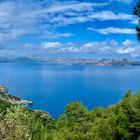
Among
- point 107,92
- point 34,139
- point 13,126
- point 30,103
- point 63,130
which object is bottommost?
point 13,126

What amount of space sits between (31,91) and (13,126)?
173 meters

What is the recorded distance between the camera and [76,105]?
3822 centimetres

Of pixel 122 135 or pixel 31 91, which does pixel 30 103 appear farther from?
pixel 122 135

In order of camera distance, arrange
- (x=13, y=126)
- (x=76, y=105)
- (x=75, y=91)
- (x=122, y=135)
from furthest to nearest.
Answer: (x=75, y=91) < (x=76, y=105) < (x=122, y=135) < (x=13, y=126)

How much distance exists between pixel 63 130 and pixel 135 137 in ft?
26.0

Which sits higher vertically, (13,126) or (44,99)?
(44,99)

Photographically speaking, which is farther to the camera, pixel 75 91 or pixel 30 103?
pixel 75 91

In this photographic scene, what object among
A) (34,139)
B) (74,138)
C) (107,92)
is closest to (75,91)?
(107,92)

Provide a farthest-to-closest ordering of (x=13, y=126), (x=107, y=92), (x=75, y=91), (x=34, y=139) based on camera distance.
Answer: (x=75, y=91)
(x=107, y=92)
(x=34, y=139)
(x=13, y=126)

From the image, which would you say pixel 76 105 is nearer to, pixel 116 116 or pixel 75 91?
pixel 116 116

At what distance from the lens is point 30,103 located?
162250 mm

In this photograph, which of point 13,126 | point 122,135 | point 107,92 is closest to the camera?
point 13,126

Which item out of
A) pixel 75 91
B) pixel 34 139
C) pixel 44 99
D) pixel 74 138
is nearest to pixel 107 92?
pixel 75 91

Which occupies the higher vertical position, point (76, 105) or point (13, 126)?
point (76, 105)
